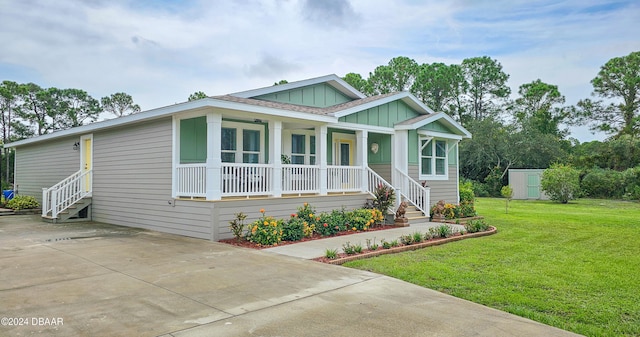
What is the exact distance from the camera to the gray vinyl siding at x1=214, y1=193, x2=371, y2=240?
9.18 m

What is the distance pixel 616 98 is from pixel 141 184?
36468mm

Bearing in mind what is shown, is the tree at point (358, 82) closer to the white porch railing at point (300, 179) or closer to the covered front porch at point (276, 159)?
the covered front porch at point (276, 159)

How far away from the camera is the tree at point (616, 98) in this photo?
3209 cm

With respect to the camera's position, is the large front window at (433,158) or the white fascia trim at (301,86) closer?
the white fascia trim at (301,86)

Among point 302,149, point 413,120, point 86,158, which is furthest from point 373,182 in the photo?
point 86,158

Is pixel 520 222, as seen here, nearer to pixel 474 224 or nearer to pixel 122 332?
pixel 474 224

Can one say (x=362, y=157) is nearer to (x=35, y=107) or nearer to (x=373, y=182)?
(x=373, y=182)

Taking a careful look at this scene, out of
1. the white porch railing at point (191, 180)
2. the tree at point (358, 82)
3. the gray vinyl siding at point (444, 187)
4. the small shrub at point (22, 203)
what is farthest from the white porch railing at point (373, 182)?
the tree at point (358, 82)

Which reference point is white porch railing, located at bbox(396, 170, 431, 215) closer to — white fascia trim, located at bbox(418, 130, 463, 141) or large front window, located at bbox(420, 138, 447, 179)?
large front window, located at bbox(420, 138, 447, 179)

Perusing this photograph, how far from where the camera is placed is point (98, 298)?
4.74m

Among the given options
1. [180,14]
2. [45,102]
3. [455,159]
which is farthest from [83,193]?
[45,102]

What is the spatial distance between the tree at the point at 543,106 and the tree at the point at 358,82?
13379 mm

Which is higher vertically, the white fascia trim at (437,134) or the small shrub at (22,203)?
the white fascia trim at (437,134)

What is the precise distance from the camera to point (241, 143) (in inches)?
465
